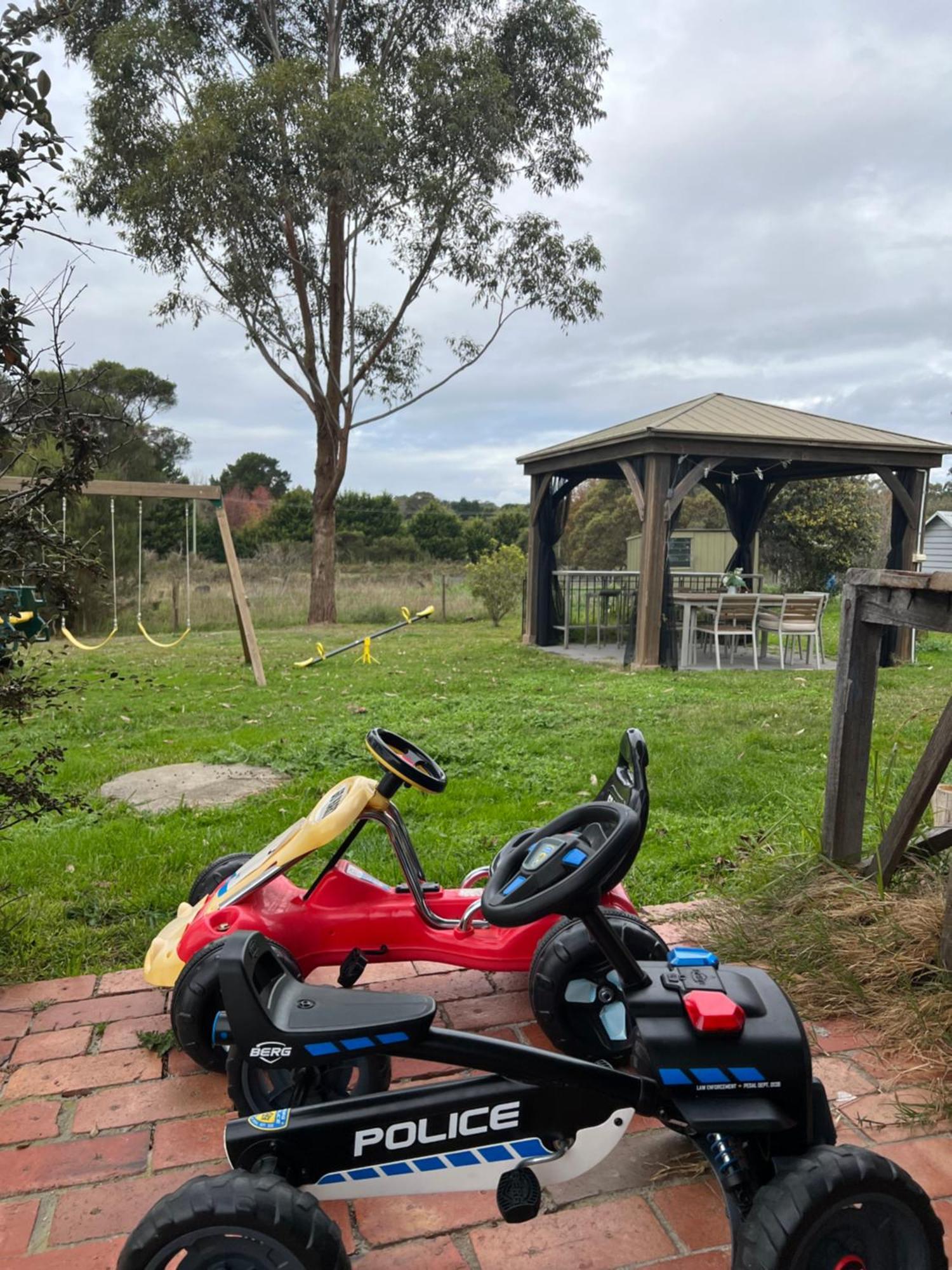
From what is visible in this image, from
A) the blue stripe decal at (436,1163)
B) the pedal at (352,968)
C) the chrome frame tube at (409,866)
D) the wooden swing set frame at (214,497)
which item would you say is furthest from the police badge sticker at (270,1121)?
the wooden swing set frame at (214,497)

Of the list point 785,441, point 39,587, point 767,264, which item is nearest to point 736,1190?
point 39,587

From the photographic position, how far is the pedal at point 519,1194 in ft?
4.64

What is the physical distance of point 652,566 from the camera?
33.3ft

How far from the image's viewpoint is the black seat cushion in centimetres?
139

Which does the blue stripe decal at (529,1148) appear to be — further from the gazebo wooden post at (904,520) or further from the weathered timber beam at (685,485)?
the gazebo wooden post at (904,520)

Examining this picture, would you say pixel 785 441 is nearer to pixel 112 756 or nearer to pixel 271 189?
pixel 112 756

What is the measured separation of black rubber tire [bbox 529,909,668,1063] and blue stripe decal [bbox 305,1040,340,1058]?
86 cm

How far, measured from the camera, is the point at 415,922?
2279 mm

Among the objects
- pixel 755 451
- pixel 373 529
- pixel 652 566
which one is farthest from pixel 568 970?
pixel 373 529

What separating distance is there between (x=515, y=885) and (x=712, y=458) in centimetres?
950

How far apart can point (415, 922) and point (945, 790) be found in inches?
84.4

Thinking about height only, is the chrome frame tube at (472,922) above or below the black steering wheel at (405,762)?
below

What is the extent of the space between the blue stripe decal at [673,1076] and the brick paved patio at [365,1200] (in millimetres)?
496

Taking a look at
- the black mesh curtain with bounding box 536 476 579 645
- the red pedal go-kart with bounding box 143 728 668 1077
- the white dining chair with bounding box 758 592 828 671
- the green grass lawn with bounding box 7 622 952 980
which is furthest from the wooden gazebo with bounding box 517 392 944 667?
the red pedal go-kart with bounding box 143 728 668 1077
